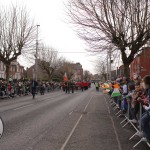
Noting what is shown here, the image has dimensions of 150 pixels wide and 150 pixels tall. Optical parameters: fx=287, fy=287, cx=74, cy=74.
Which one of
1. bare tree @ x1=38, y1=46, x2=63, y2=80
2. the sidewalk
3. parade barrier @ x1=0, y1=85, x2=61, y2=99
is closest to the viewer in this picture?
the sidewalk

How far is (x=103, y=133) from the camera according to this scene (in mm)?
8734

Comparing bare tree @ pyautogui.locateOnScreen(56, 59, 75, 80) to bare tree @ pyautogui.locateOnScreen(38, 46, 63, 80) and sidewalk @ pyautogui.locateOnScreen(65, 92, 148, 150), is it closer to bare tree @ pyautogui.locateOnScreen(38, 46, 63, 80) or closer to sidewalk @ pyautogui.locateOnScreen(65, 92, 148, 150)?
bare tree @ pyautogui.locateOnScreen(38, 46, 63, 80)

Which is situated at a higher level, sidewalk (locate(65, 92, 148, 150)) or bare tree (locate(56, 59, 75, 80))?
bare tree (locate(56, 59, 75, 80))

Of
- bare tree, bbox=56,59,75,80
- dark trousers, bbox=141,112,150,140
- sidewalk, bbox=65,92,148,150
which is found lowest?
sidewalk, bbox=65,92,148,150

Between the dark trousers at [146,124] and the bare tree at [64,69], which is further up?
→ the bare tree at [64,69]

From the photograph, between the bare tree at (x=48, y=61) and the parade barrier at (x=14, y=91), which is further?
the bare tree at (x=48, y=61)

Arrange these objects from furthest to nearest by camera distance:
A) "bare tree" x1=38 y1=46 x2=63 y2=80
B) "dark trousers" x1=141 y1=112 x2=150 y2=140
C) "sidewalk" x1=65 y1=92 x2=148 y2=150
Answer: "bare tree" x1=38 y1=46 x2=63 y2=80, "sidewalk" x1=65 y1=92 x2=148 y2=150, "dark trousers" x1=141 y1=112 x2=150 y2=140

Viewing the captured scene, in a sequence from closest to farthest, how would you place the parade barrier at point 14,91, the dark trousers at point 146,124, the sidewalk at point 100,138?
the dark trousers at point 146,124 < the sidewalk at point 100,138 < the parade barrier at point 14,91

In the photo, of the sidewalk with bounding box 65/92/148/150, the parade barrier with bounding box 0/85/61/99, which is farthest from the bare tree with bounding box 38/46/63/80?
the sidewalk with bounding box 65/92/148/150

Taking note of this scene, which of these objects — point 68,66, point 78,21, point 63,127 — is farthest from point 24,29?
point 68,66

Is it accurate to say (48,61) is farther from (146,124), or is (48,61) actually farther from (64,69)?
(146,124)

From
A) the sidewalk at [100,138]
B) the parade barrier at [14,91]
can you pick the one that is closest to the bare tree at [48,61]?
the parade barrier at [14,91]

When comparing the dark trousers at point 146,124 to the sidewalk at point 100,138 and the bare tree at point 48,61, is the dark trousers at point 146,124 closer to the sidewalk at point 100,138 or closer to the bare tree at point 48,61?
the sidewalk at point 100,138

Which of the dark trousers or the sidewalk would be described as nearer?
the dark trousers
